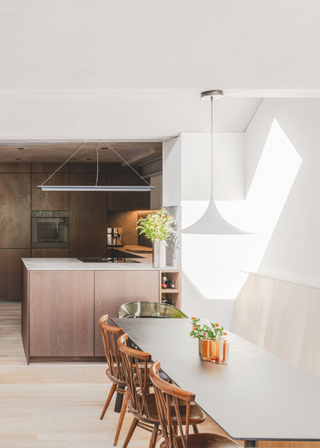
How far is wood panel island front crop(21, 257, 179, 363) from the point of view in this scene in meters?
4.73

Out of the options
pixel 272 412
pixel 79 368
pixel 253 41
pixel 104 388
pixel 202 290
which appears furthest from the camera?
pixel 202 290

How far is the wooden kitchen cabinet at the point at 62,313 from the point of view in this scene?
4730mm

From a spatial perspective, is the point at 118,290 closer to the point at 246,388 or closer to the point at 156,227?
the point at 156,227

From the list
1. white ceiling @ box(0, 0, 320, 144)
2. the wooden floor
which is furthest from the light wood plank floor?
white ceiling @ box(0, 0, 320, 144)

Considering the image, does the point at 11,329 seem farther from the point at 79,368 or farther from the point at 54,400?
the point at 54,400

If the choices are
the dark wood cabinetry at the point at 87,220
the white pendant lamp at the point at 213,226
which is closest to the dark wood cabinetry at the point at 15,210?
the dark wood cabinetry at the point at 87,220

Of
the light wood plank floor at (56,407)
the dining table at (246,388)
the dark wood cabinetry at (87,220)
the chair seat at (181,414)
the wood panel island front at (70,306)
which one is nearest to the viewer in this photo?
the dining table at (246,388)

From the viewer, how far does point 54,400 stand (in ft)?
12.8

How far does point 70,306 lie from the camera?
15.7 feet

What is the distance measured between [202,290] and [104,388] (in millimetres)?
1480

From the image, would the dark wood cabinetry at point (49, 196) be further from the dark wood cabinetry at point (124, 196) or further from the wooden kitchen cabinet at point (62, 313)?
the wooden kitchen cabinet at point (62, 313)

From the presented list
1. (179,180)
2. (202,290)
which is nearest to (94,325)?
(202,290)

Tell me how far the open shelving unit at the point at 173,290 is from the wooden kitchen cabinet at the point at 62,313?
31.9 inches

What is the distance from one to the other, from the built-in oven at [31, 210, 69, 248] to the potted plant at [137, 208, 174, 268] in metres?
4.11
